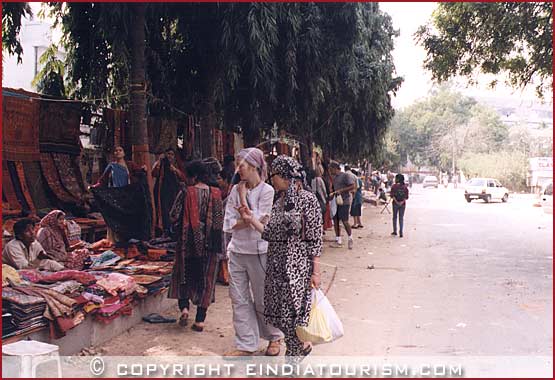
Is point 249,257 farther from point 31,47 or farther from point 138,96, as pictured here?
point 31,47

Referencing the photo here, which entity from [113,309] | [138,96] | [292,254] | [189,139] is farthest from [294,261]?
[189,139]

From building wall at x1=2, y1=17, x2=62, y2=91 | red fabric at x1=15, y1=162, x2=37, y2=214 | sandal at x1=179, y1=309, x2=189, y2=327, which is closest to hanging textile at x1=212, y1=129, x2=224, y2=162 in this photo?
red fabric at x1=15, y1=162, x2=37, y2=214

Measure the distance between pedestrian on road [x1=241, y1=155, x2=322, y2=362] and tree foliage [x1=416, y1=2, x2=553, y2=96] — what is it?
24.4ft

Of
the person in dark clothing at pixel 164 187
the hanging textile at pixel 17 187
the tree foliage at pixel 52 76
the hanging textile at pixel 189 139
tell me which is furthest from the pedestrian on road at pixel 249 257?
the tree foliage at pixel 52 76

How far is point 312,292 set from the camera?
14.8ft

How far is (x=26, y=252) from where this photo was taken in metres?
6.30

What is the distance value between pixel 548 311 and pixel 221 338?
3866 millimetres

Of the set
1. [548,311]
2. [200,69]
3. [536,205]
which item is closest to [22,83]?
[200,69]

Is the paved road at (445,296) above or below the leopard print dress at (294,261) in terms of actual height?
below

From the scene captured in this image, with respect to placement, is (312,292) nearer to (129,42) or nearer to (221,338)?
(221,338)

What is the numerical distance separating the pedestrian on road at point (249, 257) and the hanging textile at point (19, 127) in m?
5.01

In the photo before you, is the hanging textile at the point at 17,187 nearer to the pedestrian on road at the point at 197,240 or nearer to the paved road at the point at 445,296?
the pedestrian on road at the point at 197,240

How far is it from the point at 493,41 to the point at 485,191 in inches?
972

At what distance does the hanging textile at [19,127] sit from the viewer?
853 cm
